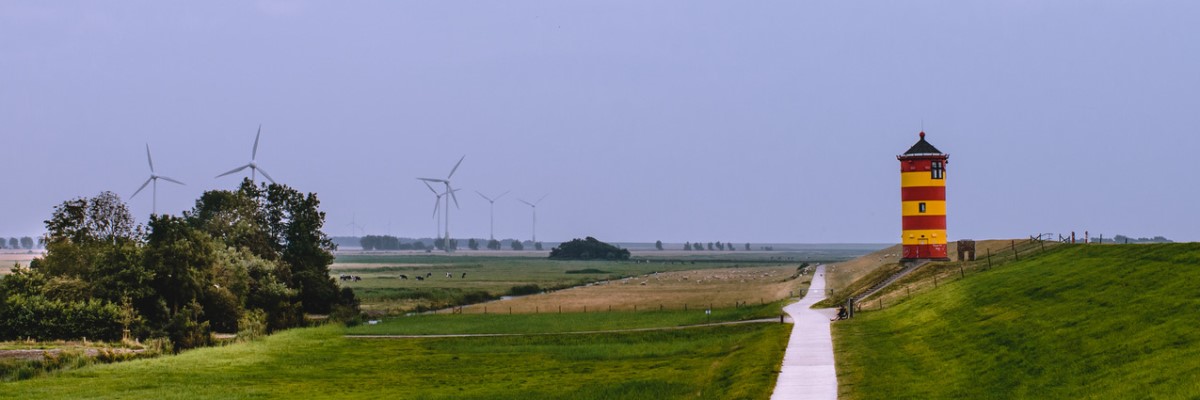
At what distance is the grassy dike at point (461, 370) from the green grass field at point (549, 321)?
5.15 metres

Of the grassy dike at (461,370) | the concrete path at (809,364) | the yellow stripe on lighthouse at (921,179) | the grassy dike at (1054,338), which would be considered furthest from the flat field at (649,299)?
the grassy dike at (1054,338)

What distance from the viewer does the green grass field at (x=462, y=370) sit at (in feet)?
128

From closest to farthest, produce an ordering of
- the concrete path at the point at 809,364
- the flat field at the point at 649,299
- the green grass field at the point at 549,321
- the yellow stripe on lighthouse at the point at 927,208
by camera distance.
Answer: the concrete path at the point at 809,364 < the green grass field at the point at 549,321 < the yellow stripe on lighthouse at the point at 927,208 < the flat field at the point at 649,299

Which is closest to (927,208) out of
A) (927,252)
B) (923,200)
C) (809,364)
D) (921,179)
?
(923,200)

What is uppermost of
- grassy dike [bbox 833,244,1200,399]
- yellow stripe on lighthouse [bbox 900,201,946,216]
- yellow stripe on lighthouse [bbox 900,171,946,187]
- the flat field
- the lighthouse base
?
yellow stripe on lighthouse [bbox 900,171,946,187]

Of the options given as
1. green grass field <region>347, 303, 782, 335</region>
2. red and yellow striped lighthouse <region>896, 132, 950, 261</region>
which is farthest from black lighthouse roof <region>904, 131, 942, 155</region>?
green grass field <region>347, 303, 782, 335</region>

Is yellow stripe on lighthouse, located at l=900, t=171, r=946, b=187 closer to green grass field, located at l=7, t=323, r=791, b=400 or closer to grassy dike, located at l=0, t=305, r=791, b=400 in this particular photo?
grassy dike, located at l=0, t=305, r=791, b=400

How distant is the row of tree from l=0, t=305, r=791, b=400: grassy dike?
Answer: 11.5m

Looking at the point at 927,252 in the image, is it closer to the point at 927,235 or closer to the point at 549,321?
the point at 927,235

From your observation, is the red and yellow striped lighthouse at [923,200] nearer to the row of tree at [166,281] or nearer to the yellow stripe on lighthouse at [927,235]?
the yellow stripe on lighthouse at [927,235]

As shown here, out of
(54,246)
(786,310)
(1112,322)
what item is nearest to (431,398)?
(1112,322)

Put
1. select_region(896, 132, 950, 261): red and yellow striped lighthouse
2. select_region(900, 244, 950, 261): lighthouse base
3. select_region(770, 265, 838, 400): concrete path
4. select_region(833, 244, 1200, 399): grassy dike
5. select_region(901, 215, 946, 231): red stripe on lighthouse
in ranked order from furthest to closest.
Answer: select_region(900, 244, 950, 261): lighthouse base → select_region(901, 215, 946, 231): red stripe on lighthouse → select_region(896, 132, 950, 261): red and yellow striped lighthouse → select_region(770, 265, 838, 400): concrete path → select_region(833, 244, 1200, 399): grassy dike

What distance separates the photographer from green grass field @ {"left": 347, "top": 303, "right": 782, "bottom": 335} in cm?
6788

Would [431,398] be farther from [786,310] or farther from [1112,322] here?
[786,310]
